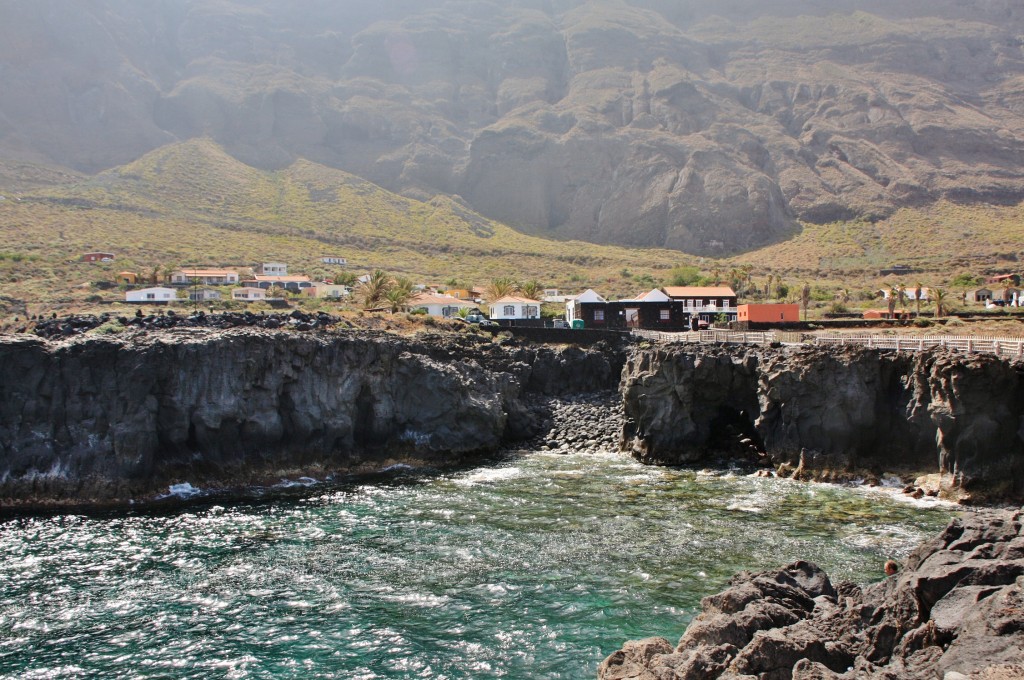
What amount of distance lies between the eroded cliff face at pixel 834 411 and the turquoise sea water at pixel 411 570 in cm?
372

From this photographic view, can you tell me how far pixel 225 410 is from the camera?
145ft

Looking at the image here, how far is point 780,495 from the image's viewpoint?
1508 inches

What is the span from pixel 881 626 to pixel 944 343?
99.8ft

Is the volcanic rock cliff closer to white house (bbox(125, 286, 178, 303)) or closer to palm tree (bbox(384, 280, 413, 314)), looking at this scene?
palm tree (bbox(384, 280, 413, 314))

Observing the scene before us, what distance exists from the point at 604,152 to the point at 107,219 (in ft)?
366

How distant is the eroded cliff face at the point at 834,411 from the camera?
1447 inches

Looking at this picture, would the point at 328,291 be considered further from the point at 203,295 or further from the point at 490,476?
the point at 490,476

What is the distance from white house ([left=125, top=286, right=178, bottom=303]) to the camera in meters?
78.7

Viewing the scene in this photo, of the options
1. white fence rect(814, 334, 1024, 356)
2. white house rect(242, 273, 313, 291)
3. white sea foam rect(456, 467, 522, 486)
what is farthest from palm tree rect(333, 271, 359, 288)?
white fence rect(814, 334, 1024, 356)

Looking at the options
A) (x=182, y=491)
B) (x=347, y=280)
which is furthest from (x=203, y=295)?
(x=182, y=491)

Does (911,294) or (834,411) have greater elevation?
(911,294)

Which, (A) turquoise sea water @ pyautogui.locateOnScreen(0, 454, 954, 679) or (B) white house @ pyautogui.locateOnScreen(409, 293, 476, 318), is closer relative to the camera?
(A) turquoise sea water @ pyautogui.locateOnScreen(0, 454, 954, 679)

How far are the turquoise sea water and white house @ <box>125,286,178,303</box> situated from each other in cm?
4653

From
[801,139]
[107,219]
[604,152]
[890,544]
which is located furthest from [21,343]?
[801,139]
